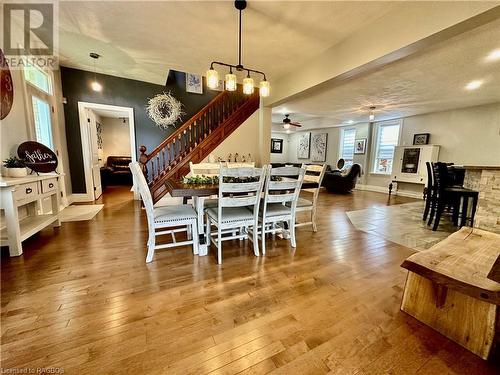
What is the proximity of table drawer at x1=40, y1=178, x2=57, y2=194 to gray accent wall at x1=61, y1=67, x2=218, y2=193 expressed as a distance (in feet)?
6.76

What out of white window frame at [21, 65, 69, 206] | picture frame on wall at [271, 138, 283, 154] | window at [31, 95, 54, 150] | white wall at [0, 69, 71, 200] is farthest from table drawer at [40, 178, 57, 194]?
picture frame on wall at [271, 138, 283, 154]

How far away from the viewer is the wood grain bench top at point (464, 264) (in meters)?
1.16

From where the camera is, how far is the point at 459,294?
51.6 inches

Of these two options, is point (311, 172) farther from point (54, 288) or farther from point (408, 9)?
point (54, 288)

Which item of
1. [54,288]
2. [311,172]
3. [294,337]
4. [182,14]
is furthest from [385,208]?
[54,288]

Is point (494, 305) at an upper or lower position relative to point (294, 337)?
upper

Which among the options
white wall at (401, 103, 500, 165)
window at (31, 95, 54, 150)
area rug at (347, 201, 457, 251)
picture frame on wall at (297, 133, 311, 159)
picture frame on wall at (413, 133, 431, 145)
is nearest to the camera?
area rug at (347, 201, 457, 251)

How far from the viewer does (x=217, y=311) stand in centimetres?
154

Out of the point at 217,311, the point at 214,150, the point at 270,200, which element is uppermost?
the point at 214,150

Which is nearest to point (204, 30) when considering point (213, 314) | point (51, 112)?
point (213, 314)

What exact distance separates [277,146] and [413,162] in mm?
5779

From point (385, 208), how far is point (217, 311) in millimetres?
4718

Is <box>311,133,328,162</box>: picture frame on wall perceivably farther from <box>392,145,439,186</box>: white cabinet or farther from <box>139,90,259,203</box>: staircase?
<box>139,90,259,203</box>: staircase

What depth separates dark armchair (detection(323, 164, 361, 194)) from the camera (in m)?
6.45
